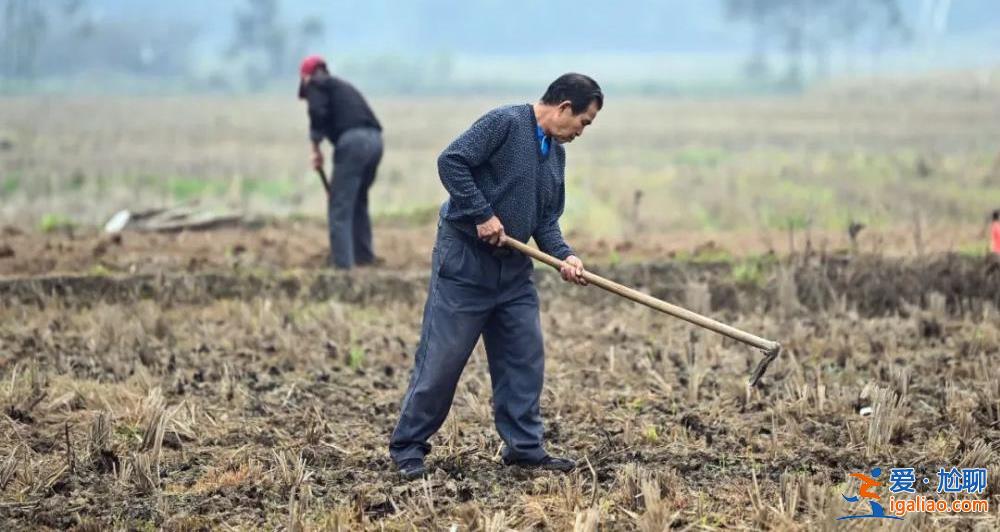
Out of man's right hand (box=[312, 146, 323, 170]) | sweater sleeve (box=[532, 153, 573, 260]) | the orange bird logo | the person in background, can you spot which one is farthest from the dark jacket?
the orange bird logo

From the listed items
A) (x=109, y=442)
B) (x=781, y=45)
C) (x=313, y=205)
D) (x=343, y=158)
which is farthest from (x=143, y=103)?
(x=781, y=45)

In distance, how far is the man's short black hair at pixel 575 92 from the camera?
5453mm

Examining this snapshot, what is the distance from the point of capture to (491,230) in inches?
214

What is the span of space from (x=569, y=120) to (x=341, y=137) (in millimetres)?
5193

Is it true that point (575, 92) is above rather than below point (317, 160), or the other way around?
above

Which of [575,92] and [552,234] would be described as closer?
[575,92]

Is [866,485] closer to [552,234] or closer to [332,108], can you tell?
[552,234]

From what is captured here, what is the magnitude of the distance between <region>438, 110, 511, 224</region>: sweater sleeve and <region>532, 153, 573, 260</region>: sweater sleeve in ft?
1.20

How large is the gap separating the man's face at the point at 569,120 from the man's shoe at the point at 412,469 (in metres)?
1.46

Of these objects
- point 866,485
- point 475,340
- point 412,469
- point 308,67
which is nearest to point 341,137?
point 308,67

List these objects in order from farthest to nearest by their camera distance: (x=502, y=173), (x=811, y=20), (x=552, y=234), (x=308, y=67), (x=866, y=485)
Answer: (x=811, y=20) → (x=308, y=67) → (x=552, y=234) → (x=502, y=173) → (x=866, y=485)

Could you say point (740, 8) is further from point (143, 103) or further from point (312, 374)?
point (312, 374)

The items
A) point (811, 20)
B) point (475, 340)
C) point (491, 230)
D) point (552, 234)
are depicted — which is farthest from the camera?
point (811, 20)

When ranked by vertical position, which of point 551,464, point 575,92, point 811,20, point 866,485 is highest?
point 575,92
